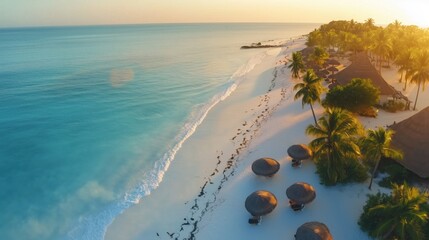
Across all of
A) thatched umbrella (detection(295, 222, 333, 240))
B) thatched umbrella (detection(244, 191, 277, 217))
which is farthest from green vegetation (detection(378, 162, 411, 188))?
thatched umbrella (detection(244, 191, 277, 217))

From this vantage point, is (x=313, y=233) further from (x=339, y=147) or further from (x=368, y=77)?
(x=368, y=77)

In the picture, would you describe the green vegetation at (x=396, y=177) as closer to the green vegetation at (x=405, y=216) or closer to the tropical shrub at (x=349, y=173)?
the tropical shrub at (x=349, y=173)

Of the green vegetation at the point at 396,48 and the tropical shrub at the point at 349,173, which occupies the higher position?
the green vegetation at the point at 396,48

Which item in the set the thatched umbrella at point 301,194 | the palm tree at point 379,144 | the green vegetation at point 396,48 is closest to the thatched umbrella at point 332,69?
the green vegetation at point 396,48

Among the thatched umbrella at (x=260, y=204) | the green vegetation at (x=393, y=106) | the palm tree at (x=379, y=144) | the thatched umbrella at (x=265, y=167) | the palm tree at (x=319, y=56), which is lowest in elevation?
the thatched umbrella at (x=260, y=204)

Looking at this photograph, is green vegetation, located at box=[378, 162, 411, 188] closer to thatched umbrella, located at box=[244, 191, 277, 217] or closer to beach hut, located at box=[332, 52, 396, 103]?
thatched umbrella, located at box=[244, 191, 277, 217]

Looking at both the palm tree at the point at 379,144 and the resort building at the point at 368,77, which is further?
the resort building at the point at 368,77

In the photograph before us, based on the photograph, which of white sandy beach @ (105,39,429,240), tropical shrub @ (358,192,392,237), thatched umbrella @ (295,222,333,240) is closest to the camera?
thatched umbrella @ (295,222,333,240)
